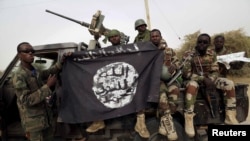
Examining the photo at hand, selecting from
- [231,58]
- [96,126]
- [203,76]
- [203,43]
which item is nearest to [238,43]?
[231,58]

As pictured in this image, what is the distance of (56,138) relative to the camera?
4.02 metres

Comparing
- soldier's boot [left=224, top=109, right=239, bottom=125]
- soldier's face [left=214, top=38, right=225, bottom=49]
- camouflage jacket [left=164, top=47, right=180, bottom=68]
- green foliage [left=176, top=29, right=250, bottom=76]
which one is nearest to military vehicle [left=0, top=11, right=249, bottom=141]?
soldier's boot [left=224, top=109, right=239, bottom=125]

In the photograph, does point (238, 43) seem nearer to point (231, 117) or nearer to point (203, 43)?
point (203, 43)

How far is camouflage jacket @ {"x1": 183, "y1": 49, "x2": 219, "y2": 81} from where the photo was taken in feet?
13.0

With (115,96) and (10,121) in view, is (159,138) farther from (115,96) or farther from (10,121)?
(10,121)

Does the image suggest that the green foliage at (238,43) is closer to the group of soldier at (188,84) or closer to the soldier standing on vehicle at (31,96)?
the group of soldier at (188,84)

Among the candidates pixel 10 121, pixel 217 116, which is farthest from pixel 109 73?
pixel 10 121

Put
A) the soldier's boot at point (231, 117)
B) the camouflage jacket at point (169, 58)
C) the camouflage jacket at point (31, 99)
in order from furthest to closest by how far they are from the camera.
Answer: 1. the camouflage jacket at point (169, 58)
2. the soldier's boot at point (231, 117)
3. the camouflage jacket at point (31, 99)

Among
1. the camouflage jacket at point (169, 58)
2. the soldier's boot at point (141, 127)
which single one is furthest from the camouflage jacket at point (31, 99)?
the camouflage jacket at point (169, 58)

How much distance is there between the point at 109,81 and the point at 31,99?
105 centimetres

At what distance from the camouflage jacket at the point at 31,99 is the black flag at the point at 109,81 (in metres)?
0.39

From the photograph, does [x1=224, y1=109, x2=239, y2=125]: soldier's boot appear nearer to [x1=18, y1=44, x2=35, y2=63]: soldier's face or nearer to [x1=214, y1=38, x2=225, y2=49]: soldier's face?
[x1=214, y1=38, x2=225, y2=49]: soldier's face

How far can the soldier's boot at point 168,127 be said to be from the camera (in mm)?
3432

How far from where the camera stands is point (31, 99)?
3.24 meters
